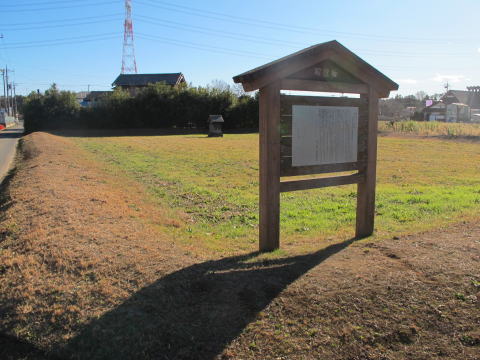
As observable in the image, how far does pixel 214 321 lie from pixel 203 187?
7.05m

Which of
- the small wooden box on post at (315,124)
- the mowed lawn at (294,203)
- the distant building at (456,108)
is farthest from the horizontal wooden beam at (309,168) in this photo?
the distant building at (456,108)

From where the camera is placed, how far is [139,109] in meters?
44.7

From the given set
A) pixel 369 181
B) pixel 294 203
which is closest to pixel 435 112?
pixel 294 203

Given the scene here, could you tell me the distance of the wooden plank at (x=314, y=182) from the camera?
4797 millimetres

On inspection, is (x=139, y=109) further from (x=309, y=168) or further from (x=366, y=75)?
(x=309, y=168)

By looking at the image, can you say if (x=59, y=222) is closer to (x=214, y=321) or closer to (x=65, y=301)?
(x=65, y=301)

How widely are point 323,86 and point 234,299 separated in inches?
112

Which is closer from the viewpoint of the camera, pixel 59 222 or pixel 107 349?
pixel 107 349

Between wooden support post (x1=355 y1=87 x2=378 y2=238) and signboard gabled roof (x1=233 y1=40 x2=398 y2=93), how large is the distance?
0.20 meters

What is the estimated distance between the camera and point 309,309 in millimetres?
3334

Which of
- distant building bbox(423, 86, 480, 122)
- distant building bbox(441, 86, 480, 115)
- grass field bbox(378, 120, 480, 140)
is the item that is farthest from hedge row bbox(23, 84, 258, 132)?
distant building bbox(441, 86, 480, 115)

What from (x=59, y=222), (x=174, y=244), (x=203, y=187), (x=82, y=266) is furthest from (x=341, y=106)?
(x=203, y=187)

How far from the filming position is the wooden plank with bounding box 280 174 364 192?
15.7 ft

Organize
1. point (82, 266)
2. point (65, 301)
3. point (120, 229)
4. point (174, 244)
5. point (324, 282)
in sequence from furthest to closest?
point (120, 229) < point (174, 244) < point (82, 266) < point (324, 282) < point (65, 301)
